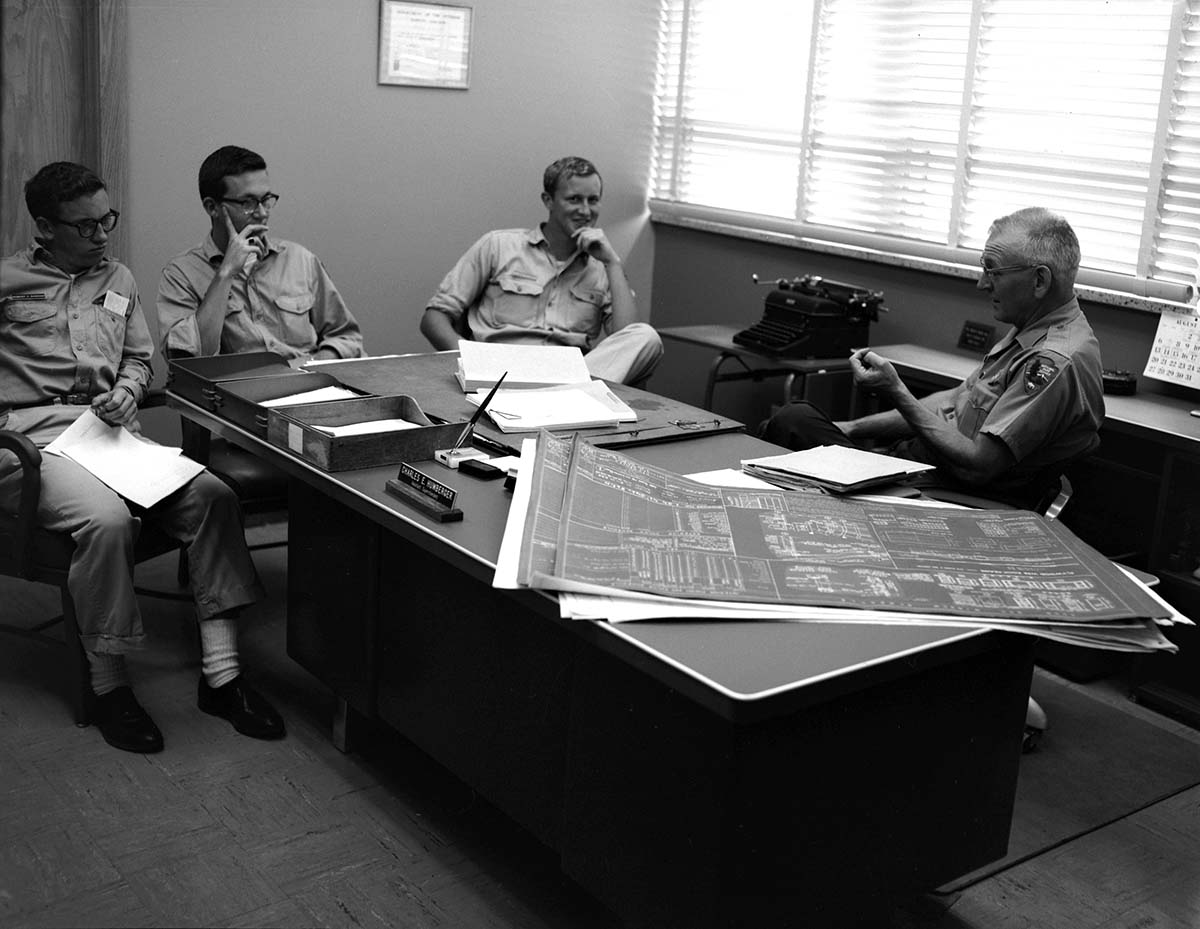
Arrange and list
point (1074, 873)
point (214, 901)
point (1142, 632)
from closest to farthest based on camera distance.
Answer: point (1142, 632)
point (214, 901)
point (1074, 873)

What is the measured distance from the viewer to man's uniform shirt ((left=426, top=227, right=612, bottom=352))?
4.34 metres

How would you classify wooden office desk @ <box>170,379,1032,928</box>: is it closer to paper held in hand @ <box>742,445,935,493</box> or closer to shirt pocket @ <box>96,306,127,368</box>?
paper held in hand @ <box>742,445,935,493</box>

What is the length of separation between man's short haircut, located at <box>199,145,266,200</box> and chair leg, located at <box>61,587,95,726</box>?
49.8 inches

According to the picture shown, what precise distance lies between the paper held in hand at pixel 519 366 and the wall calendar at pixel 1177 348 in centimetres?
172

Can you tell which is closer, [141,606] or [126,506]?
[126,506]

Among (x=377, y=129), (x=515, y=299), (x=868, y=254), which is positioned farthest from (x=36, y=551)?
(x=868, y=254)

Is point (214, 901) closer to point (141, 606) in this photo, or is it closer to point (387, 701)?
point (387, 701)

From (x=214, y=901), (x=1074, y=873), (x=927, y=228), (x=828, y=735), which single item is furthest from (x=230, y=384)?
(x=927, y=228)

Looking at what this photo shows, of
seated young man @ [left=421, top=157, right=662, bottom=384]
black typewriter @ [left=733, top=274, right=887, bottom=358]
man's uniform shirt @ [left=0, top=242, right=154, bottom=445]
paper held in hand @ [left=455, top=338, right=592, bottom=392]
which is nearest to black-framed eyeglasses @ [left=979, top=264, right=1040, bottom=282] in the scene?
paper held in hand @ [left=455, top=338, right=592, bottom=392]

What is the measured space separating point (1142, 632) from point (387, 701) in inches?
60.0

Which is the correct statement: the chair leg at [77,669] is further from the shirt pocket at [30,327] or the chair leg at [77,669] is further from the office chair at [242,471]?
the shirt pocket at [30,327]

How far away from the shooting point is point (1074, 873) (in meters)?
2.63

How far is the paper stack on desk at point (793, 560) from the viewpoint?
6.30ft

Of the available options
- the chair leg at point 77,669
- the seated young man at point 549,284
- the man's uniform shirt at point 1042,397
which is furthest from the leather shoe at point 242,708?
the man's uniform shirt at point 1042,397
